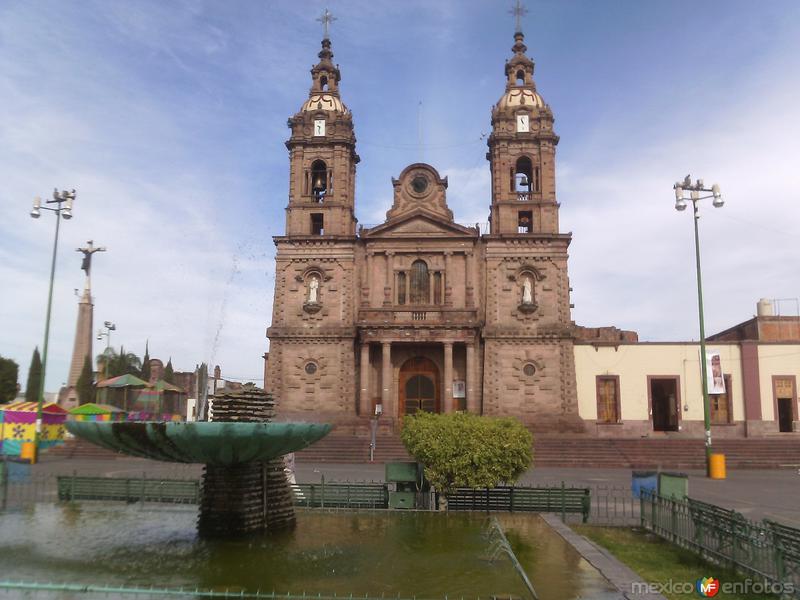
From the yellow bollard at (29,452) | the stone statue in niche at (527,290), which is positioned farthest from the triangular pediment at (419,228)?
the yellow bollard at (29,452)

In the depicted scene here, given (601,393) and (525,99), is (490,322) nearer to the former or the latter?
(601,393)

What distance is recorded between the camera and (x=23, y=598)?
24.0 feet

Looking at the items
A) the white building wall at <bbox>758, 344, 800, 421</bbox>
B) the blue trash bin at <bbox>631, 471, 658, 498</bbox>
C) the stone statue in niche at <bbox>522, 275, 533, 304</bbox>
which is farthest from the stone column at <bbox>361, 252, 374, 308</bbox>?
the blue trash bin at <bbox>631, 471, 658, 498</bbox>

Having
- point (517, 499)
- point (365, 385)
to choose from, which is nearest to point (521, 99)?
point (365, 385)

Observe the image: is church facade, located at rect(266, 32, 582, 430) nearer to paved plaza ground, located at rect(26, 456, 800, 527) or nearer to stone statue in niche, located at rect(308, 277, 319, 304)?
stone statue in niche, located at rect(308, 277, 319, 304)

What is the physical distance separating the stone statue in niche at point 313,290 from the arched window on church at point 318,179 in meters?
5.65

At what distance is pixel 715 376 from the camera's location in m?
36.7

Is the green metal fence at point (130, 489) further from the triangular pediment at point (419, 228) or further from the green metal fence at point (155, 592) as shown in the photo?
the triangular pediment at point (419, 228)

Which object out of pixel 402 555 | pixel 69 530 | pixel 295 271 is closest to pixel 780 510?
pixel 402 555

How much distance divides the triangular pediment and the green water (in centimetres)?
2724

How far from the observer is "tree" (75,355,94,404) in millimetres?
48384

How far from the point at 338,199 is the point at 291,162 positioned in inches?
165

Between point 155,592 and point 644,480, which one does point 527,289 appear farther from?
point 155,592

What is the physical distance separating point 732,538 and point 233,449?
24.7 ft
